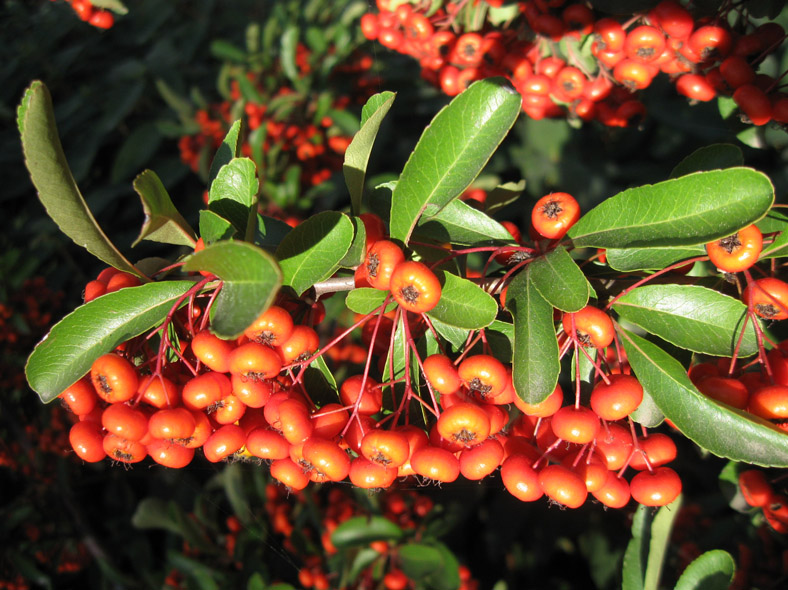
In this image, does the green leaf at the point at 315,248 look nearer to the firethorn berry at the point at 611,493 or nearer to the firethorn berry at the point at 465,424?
the firethorn berry at the point at 465,424

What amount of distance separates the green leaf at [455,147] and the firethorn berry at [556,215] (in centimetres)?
21

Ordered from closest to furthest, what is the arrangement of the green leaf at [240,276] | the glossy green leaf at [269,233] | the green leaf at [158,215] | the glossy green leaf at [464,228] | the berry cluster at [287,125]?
the green leaf at [240,276] < the green leaf at [158,215] < the glossy green leaf at [464,228] < the glossy green leaf at [269,233] < the berry cluster at [287,125]

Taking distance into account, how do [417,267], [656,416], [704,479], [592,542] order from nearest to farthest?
[417,267] → [656,416] → [704,479] → [592,542]

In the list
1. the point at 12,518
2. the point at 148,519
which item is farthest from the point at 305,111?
the point at 12,518

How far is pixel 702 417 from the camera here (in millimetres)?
1083

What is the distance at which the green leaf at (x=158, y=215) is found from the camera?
3.26 feet

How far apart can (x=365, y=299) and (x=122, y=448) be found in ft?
2.02

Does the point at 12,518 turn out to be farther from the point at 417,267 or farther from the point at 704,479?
the point at 704,479

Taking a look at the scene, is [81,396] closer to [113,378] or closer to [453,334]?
[113,378]

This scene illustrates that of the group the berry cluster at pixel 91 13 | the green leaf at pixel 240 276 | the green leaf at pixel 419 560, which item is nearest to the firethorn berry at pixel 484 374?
the green leaf at pixel 240 276

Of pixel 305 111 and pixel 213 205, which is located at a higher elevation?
pixel 213 205

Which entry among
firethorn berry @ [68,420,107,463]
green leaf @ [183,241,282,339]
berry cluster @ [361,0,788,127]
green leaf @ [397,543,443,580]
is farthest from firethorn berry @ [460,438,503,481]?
green leaf @ [397,543,443,580]

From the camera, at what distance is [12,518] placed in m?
3.14

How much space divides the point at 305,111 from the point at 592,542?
11.9 ft
